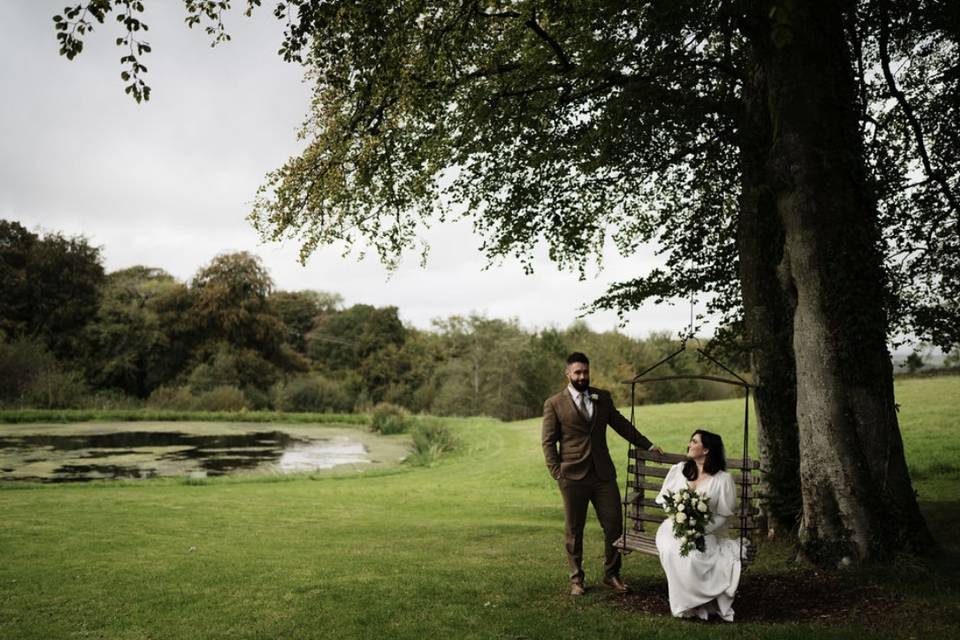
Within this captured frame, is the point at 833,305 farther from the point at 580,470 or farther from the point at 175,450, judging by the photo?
the point at 175,450

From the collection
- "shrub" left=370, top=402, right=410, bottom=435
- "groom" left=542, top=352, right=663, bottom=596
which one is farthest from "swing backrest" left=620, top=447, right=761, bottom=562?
"shrub" left=370, top=402, right=410, bottom=435

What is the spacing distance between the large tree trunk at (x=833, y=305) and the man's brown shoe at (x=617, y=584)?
2.21 m

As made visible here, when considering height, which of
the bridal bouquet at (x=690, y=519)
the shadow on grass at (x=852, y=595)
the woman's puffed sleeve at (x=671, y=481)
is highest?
the woman's puffed sleeve at (x=671, y=481)

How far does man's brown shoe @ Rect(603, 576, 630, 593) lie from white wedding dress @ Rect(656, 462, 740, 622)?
0.77m

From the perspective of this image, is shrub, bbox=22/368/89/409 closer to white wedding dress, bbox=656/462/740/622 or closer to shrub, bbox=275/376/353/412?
shrub, bbox=275/376/353/412

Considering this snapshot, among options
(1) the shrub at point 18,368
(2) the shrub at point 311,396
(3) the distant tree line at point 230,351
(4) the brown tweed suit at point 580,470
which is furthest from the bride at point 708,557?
(2) the shrub at point 311,396

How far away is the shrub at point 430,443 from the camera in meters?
23.9

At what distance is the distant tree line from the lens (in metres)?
38.1

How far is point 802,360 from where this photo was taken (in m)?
7.85

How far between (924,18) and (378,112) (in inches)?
304

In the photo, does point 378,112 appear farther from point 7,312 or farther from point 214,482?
point 7,312

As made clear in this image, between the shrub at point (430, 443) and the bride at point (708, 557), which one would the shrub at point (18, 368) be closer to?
the shrub at point (430, 443)

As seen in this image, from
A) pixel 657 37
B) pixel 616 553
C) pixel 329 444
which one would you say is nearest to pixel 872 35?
pixel 657 37

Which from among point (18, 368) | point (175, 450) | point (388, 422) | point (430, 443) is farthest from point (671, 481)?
point (18, 368)
